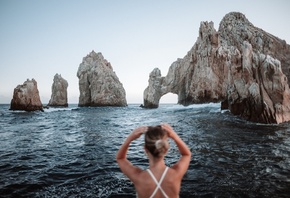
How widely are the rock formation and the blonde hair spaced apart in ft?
64.7

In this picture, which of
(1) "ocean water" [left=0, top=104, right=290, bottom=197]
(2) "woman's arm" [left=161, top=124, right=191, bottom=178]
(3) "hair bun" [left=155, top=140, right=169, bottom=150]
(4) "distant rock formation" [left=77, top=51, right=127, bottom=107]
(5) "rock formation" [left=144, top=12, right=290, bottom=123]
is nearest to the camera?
(3) "hair bun" [left=155, top=140, right=169, bottom=150]

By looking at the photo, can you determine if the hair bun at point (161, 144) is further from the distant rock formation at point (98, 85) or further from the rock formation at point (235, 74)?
the distant rock formation at point (98, 85)

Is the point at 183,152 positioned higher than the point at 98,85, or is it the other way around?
the point at 98,85

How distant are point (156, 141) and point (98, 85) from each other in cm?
9372

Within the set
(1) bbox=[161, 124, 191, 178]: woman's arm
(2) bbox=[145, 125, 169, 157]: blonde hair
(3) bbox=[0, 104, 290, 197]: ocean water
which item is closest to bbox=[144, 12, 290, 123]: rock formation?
(3) bbox=[0, 104, 290, 197]: ocean water

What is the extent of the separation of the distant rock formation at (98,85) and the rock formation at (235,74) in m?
22.4

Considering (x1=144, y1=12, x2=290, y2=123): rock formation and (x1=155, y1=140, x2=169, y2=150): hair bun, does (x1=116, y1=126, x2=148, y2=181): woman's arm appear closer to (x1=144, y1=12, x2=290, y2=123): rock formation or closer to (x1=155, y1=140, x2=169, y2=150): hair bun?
(x1=155, y1=140, x2=169, y2=150): hair bun

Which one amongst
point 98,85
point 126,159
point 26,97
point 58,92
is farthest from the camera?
point 58,92

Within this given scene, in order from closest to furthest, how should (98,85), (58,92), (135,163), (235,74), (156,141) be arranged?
(156,141)
(135,163)
(235,74)
(98,85)
(58,92)

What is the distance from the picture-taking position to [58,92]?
310 ft

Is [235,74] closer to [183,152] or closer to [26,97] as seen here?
[183,152]

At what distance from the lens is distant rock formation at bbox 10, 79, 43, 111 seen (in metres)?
50.1

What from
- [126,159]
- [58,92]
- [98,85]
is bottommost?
[126,159]

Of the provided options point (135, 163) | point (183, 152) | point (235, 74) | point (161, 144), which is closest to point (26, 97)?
point (235, 74)
